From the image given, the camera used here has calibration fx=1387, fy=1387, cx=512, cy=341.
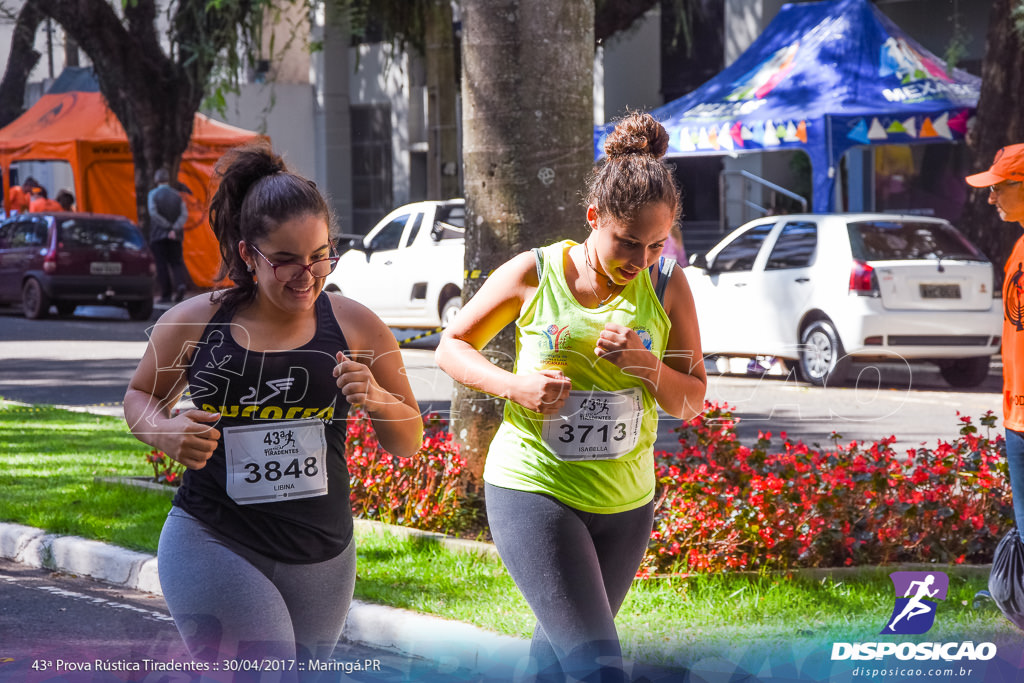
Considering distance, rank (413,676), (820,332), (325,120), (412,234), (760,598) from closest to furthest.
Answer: (413,676)
(760,598)
(820,332)
(412,234)
(325,120)

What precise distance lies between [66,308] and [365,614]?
1880cm

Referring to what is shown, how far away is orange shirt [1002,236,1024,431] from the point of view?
4293mm

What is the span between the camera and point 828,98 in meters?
17.6

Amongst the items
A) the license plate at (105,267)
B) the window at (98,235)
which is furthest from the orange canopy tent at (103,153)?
the license plate at (105,267)

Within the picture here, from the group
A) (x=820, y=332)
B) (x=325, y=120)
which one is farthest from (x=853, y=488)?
(x=325, y=120)

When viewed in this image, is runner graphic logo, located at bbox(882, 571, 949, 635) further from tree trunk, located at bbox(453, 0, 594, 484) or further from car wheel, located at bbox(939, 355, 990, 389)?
car wheel, located at bbox(939, 355, 990, 389)

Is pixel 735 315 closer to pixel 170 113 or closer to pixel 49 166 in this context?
pixel 170 113

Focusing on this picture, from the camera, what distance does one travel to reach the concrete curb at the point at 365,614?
17.3ft

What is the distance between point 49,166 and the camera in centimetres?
3098

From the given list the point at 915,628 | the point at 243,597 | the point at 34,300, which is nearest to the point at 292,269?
the point at 243,597

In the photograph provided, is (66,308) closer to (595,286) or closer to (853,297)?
(853,297)

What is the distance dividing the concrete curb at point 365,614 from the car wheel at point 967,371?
28.8 ft

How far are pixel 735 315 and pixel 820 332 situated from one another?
3.51 ft

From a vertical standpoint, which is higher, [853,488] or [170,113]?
[170,113]
